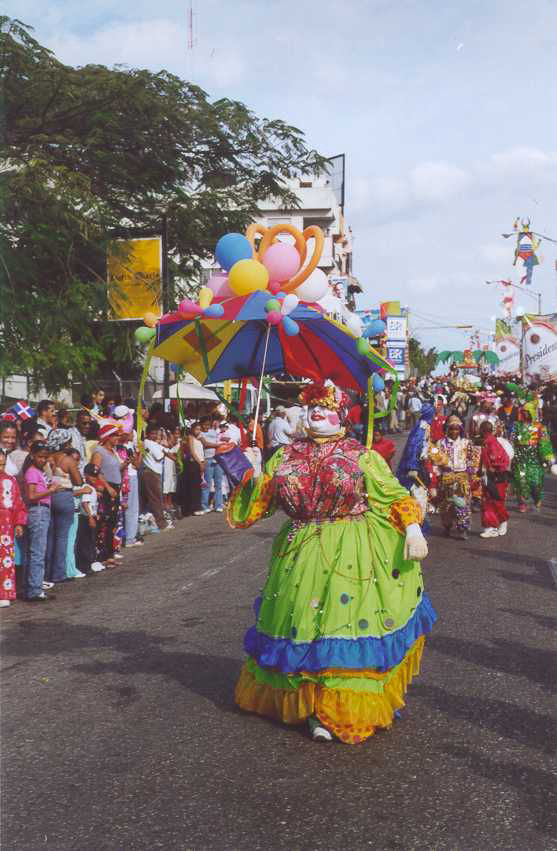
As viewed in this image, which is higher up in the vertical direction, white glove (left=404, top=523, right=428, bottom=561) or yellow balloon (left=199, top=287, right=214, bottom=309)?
yellow balloon (left=199, top=287, right=214, bottom=309)

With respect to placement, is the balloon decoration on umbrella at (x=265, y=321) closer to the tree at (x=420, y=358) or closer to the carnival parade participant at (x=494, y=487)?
the carnival parade participant at (x=494, y=487)

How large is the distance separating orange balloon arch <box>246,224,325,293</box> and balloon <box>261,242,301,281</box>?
0.17 ft

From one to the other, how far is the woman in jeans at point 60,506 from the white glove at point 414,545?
19.1ft

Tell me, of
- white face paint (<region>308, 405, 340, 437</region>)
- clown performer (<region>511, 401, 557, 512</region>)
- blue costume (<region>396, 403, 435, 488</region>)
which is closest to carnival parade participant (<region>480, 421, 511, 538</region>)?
clown performer (<region>511, 401, 557, 512</region>)

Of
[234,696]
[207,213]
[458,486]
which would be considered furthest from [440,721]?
[207,213]

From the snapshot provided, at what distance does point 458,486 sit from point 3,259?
8703 mm

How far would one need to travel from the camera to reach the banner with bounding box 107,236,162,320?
19.5 metres

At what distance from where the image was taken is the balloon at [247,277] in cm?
550

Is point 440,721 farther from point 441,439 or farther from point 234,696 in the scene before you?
Answer: point 441,439

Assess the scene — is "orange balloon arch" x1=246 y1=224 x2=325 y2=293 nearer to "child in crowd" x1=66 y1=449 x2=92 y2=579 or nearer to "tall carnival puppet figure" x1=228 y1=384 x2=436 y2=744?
"tall carnival puppet figure" x1=228 y1=384 x2=436 y2=744

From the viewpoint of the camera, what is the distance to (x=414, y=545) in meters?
5.22

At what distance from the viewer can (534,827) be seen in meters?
4.14

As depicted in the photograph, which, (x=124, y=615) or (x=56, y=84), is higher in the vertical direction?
(x=56, y=84)

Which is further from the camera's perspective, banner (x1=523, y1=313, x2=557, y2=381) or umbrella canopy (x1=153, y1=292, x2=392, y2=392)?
banner (x1=523, y1=313, x2=557, y2=381)
